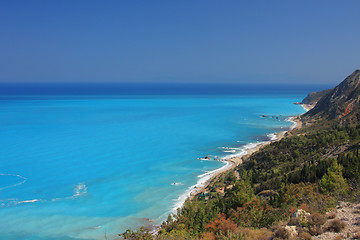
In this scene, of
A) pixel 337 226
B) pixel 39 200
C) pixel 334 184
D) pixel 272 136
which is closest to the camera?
pixel 337 226

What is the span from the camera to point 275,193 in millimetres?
27922

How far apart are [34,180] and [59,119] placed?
60.6 m

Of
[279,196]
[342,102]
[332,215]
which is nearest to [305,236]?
[332,215]

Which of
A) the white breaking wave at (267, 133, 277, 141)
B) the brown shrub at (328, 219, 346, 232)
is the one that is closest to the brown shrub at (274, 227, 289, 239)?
the brown shrub at (328, 219, 346, 232)

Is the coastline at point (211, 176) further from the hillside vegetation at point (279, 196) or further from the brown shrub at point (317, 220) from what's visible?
the brown shrub at point (317, 220)

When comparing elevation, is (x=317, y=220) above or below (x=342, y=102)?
below

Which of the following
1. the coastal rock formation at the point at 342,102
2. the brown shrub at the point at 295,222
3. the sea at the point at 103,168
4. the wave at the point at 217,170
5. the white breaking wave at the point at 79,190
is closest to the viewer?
the brown shrub at the point at 295,222

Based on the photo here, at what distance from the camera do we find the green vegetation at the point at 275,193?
1791 centimetres

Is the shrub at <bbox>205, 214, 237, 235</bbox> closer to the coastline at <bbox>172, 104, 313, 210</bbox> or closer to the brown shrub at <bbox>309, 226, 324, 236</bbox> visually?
the brown shrub at <bbox>309, 226, 324, 236</bbox>

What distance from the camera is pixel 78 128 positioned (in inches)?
3374

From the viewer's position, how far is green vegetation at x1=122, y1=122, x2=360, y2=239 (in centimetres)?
1791

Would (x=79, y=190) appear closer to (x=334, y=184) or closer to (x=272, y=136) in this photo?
(x=334, y=184)


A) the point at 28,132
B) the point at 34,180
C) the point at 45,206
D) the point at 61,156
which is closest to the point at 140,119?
the point at 28,132

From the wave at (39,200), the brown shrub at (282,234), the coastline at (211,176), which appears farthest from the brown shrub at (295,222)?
the wave at (39,200)
